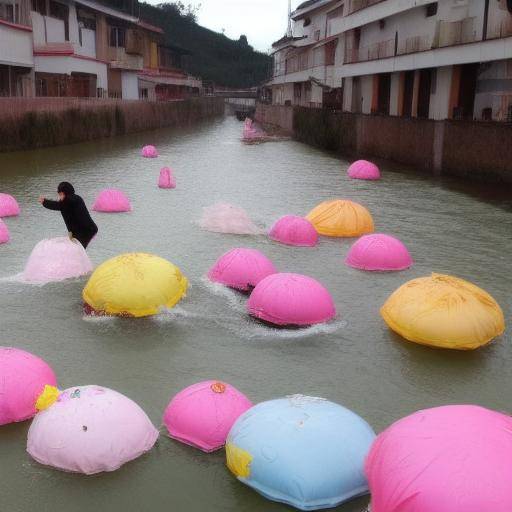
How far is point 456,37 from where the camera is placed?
81.6 feet

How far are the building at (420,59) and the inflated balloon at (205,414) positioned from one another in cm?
1777

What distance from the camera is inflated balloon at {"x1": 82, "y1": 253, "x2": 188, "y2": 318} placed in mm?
8484

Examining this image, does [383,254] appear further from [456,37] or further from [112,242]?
[456,37]

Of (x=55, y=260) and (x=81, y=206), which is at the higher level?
(x=81, y=206)

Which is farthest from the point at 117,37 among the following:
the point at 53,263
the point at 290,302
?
the point at 290,302

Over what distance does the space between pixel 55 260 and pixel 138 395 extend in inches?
160

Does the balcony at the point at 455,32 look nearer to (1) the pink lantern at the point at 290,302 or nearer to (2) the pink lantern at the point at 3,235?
(2) the pink lantern at the point at 3,235

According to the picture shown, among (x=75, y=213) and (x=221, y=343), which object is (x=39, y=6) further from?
(x=221, y=343)

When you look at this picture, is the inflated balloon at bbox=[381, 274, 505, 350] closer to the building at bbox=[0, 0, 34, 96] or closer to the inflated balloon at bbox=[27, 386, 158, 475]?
the inflated balloon at bbox=[27, 386, 158, 475]

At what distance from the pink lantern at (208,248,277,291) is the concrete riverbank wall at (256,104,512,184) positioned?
12.7 m

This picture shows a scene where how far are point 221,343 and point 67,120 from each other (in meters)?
28.5

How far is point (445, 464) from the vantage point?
4113mm

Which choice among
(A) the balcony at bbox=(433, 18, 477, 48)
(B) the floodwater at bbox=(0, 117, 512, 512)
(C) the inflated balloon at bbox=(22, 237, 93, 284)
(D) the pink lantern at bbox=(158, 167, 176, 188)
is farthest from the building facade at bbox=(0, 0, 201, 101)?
(C) the inflated balloon at bbox=(22, 237, 93, 284)

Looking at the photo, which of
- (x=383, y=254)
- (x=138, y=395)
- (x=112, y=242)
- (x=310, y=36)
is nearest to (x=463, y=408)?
(x=138, y=395)
